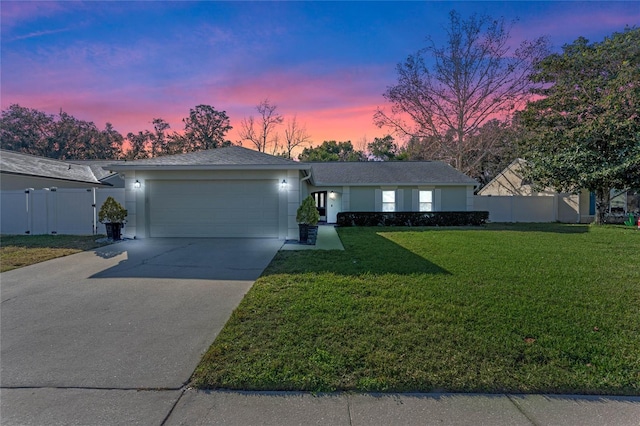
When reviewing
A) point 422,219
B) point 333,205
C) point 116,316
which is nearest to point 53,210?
point 116,316

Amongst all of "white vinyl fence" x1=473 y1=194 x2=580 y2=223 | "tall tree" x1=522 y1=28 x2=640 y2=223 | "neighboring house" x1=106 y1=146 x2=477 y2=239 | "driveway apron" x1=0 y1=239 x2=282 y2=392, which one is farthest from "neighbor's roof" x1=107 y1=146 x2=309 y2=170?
"tall tree" x1=522 y1=28 x2=640 y2=223

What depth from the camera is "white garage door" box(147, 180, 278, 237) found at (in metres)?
10.4

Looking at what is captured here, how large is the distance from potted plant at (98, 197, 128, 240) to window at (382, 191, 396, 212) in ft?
40.5

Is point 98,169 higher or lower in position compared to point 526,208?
higher

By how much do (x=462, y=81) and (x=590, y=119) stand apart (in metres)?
9.60

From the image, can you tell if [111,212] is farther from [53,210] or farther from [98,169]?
[98,169]

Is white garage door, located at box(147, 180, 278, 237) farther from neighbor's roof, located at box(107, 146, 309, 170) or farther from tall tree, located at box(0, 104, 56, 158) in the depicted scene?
tall tree, located at box(0, 104, 56, 158)

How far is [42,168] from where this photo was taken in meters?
15.6

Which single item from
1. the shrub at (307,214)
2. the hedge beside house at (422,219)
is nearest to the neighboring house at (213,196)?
the shrub at (307,214)

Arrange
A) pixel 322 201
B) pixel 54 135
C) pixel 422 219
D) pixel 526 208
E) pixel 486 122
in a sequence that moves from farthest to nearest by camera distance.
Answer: pixel 54 135
pixel 486 122
pixel 526 208
pixel 322 201
pixel 422 219

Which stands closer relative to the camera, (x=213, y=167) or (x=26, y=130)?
(x=213, y=167)

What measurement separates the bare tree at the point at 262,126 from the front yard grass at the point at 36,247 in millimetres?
22405

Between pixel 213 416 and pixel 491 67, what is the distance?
27.5m

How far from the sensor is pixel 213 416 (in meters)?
2.17
